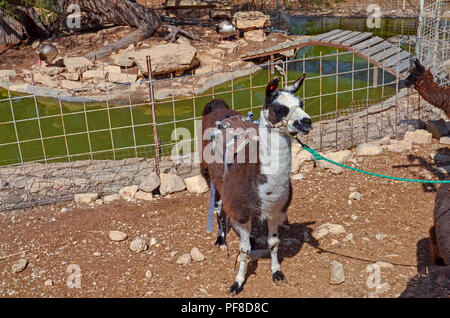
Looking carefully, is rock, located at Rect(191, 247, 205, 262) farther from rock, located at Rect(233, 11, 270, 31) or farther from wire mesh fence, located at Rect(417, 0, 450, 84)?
rock, located at Rect(233, 11, 270, 31)

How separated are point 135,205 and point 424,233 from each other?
3949 millimetres

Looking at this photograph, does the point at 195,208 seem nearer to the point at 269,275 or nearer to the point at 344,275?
the point at 269,275

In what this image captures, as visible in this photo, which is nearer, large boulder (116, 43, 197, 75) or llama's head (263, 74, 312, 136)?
llama's head (263, 74, 312, 136)

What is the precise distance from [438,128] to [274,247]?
4.98 meters

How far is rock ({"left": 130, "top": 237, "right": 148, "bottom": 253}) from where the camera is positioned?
6.23m

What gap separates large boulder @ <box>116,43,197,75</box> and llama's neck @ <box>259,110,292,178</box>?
1013cm

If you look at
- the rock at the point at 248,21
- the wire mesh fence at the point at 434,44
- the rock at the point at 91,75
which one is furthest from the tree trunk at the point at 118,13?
the wire mesh fence at the point at 434,44

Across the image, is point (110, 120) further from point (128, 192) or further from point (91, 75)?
point (128, 192)

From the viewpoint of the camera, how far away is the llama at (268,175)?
180 inches

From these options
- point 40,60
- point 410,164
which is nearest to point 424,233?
point 410,164

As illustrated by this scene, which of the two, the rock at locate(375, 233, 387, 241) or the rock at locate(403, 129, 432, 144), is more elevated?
the rock at locate(403, 129, 432, 144)

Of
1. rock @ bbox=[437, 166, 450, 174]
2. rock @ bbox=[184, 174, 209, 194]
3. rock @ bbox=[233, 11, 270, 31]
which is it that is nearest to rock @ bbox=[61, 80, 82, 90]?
rock @ bbox=[233, 11, 270, 31]

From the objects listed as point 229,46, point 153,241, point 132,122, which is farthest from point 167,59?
point 153,241

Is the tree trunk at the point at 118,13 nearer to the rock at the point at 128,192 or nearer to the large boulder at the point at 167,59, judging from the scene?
the large boulder at the point at 167,59
